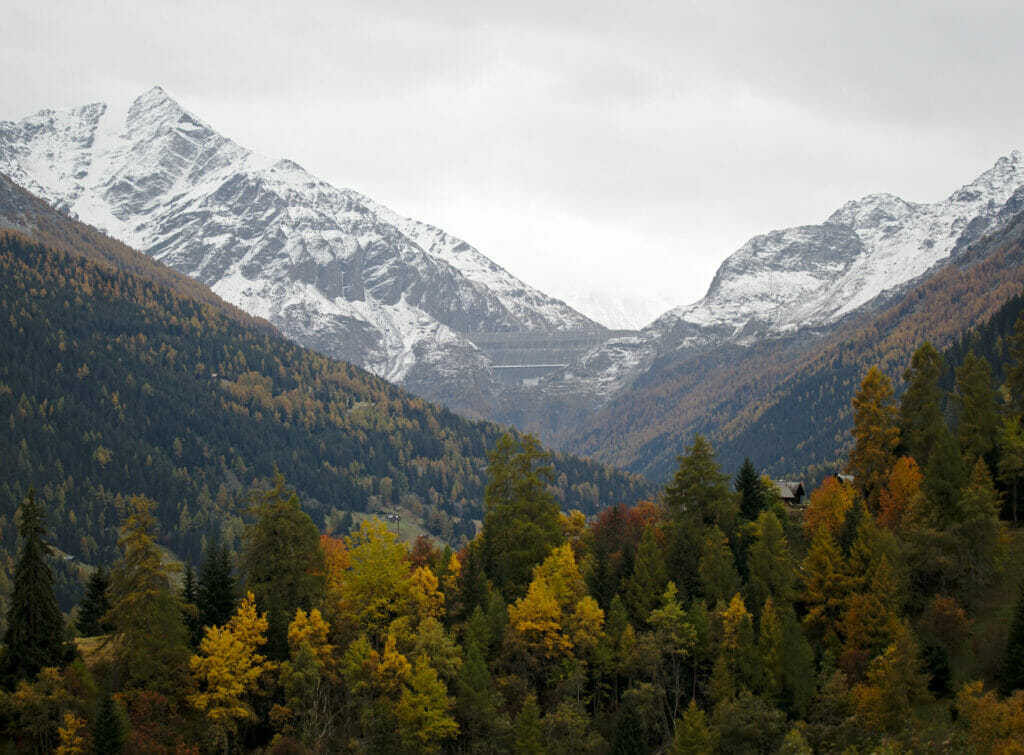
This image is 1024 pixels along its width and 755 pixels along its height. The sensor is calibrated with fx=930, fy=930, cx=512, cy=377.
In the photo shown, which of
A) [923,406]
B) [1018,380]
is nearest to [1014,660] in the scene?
[923,406]

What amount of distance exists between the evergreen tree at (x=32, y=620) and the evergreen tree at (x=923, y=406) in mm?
76991

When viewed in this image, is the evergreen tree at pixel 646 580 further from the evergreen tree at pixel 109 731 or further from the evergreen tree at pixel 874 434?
the evergreen tree at pixel 109 731

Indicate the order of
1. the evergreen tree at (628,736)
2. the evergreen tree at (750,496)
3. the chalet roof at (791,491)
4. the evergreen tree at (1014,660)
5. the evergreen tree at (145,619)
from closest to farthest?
the evergreen tree at (1014,660), the evergreen tree at (145,619), the evergreen tree at (628,736), the evergreen tree at (750,496), the chalet roof at (791,491)

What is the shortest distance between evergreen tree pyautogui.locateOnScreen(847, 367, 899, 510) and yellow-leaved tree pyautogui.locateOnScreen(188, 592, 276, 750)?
2335 inches

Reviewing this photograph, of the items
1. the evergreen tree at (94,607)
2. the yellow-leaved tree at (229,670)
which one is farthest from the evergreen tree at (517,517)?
the evergreen tree at (94,607)

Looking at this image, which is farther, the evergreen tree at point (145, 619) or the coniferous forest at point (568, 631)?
the evergreen tree at point (145, 619)

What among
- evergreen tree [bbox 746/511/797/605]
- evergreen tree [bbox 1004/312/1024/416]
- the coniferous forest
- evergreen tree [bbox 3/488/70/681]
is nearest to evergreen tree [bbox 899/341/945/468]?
the coniferous forest

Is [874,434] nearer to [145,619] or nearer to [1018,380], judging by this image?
[1018,380]

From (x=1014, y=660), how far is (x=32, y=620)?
68.0 meters

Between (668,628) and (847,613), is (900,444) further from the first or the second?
(668,628)

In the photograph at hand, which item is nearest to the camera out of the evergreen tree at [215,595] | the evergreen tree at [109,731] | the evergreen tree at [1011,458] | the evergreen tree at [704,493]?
the evergreen tree at [109,731]

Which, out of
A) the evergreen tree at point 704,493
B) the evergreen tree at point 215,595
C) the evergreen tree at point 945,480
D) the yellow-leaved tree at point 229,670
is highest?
the evergreen tree at point 945,480

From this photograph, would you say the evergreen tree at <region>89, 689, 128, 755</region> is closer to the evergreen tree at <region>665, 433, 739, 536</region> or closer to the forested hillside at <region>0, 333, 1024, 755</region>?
the forested hillside at <region>0, 333, 1024, 755</region>

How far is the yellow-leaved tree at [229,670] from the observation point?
226 ft
